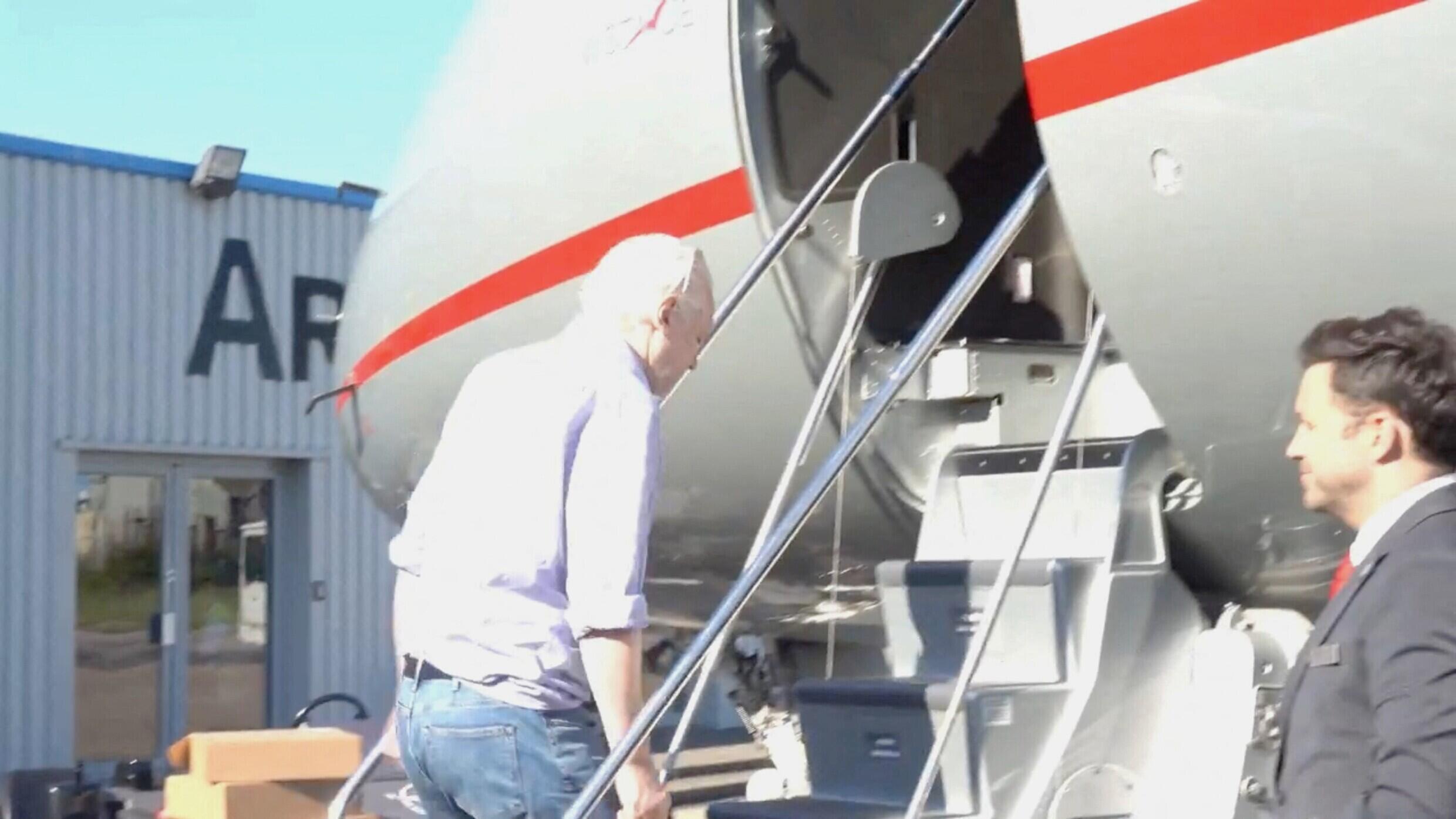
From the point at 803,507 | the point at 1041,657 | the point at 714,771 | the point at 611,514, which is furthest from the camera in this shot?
the point at 714,771

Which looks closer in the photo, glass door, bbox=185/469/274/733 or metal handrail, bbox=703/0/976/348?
metal handrail, bbox=703/0/976/348

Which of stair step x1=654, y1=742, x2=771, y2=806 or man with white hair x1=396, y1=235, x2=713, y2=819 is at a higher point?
man with white hair x1=396, y1=235, x2=713, y2=819

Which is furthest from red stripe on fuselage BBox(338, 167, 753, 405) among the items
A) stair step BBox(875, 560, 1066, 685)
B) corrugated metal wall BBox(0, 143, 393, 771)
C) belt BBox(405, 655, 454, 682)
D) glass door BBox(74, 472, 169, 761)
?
glass door BBox(74, 472, 169, 761)

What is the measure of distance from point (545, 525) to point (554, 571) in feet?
0.22

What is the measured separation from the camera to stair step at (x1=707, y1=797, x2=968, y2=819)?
128 inches

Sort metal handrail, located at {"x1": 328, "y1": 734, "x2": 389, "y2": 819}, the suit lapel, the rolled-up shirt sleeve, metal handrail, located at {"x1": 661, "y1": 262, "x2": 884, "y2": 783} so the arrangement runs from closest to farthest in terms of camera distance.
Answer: the suit lapel < the rolled-up shirt sleeve < metal handrail, located at {"x1": 328, "y1": 734, "x2": 389, "y2": 819} < metal handrail, located at {"x1": 661, "y1": 262, "x2": 884, "y2": 783}

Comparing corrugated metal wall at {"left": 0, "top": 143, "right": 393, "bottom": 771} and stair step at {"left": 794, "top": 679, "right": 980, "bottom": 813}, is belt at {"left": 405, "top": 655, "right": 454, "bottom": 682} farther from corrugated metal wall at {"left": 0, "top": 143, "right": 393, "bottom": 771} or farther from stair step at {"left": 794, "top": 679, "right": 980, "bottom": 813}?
corrugated metal wall at {"left": 0, "top": 143, "right": 393, "bottom": 771}

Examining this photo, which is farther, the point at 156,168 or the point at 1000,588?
the point at 156,168

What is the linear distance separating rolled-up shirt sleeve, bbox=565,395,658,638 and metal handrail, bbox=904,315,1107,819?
80 centimetres

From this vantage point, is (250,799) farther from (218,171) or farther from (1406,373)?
(218,171)

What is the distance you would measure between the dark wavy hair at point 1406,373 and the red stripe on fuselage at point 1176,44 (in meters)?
0.88

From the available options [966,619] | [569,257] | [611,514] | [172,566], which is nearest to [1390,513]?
[611,514]

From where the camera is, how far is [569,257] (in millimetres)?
4305

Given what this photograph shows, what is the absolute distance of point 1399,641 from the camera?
169cm
